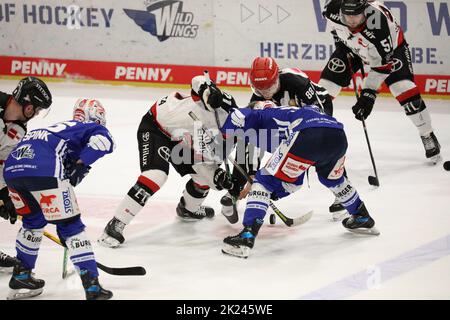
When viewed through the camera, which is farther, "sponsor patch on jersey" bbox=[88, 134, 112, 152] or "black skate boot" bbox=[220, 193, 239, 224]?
"black skate boot" bbox=[220, 193, 239, 224]

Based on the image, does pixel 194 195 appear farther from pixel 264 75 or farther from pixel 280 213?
pixel 264 75

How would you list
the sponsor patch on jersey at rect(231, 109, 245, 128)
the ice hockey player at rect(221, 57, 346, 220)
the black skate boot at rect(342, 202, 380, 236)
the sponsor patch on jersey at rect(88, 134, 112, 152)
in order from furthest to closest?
the ice hockey player at rect(221, 57, 346, 220), the black skate boot at rect(342, 202, 380, 236), the sponsor patch on jersey at rect(231, 109, 245, 128), the sponsor patch on jersey at rect(88, 134, 112, 152)

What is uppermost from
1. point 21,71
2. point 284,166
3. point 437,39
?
point 284,166

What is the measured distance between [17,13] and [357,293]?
6677 millimetres

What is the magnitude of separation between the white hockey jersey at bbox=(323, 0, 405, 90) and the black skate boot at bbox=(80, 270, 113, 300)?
11.2ft

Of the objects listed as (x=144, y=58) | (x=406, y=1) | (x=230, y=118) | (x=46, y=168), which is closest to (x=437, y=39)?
(x=406, y=1)

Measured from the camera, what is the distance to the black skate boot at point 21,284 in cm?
505

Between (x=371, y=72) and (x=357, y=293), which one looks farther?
(x=371, y=72)

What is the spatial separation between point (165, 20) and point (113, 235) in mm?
4667

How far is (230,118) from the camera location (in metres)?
5.77

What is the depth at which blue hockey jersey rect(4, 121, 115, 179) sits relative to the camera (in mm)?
4836

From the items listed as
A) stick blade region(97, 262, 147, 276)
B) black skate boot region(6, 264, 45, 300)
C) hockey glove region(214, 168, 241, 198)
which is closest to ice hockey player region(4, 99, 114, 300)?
black skate boot region(6, 264, 45, 300)

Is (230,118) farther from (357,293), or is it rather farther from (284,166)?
(357,293)

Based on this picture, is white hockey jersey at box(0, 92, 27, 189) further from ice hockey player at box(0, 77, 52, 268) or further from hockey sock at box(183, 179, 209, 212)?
hockey sock at box(183, 179, 209, 212)
